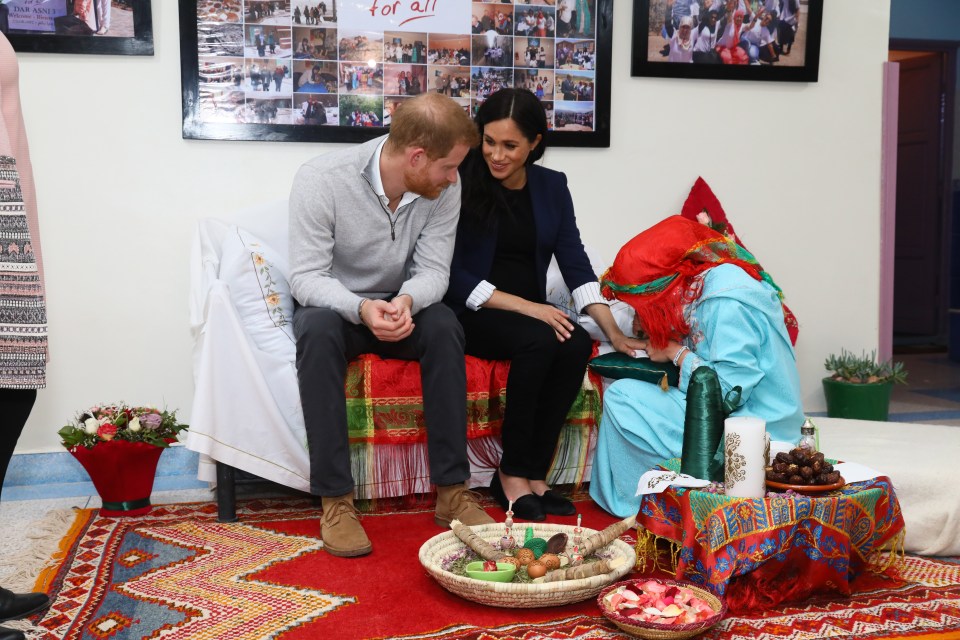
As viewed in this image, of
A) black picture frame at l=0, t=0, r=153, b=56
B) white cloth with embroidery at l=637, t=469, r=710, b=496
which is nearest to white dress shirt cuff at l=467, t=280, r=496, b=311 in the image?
white cloth with embroidery at l=637, t=469, r=710, b=496

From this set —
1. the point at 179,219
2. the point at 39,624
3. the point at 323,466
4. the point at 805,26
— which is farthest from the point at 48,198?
the point at 805,26

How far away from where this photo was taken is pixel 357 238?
2531mm

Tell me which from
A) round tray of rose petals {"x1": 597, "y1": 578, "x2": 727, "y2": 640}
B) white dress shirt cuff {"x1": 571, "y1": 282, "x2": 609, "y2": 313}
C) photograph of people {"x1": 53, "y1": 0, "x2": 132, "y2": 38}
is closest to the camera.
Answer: round tray of rose petals {"x1": 597, "y1": 578, "x2": 727, "y2": 640}

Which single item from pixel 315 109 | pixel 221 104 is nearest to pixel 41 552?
pixel 221 104

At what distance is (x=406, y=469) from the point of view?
2666 mm

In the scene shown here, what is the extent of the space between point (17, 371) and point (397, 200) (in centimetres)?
113

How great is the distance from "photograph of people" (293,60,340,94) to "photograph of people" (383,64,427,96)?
0.57 feet

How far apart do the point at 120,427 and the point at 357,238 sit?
88 centimetres

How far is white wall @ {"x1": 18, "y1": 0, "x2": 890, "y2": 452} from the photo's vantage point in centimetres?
310

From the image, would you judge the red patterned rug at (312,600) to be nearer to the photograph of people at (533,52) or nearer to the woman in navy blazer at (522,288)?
the woman in navy blazer at (522,288)

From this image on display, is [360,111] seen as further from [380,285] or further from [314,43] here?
[380,285]

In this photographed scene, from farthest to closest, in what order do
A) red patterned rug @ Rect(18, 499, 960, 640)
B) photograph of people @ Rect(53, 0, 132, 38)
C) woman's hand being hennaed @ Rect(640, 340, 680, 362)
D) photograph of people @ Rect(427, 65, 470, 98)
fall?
photograph of people @ Rect(427, 65, 470, 98)
photograph of people @ Rect(53, 0, 132, 38)
woman's hand being hennaed @ Rect(640, 340, 680, 362)
red patterned rug @ Rect(18, 499, 960, 640)

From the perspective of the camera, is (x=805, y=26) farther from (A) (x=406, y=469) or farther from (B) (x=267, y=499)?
(B) (x=267, y=499)

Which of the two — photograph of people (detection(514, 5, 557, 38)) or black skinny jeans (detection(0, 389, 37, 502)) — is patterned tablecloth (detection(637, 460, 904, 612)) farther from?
photograph of people (detection(514, 5, 557, 38))
